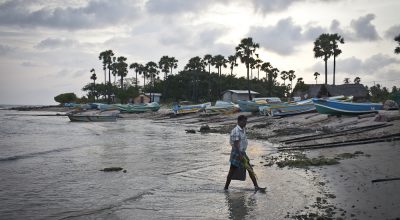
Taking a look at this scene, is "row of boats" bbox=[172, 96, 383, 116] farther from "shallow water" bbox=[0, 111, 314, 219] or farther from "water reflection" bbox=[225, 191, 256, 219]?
"water reflection" bbox=[225, 191, 256, 219]

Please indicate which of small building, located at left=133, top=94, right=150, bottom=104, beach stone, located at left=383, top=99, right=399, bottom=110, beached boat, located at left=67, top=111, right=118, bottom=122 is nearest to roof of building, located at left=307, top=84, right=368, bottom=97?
beached boat, located at left=67, top=111, right=118, bottom=122

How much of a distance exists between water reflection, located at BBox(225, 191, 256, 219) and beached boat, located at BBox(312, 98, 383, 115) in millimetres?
18872

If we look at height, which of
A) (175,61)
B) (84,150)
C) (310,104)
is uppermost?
(175,61)

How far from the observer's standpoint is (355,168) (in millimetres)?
10477

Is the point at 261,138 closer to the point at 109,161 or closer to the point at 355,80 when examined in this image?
the point at 109,161

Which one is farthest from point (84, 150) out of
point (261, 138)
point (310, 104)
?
point (310, 104)

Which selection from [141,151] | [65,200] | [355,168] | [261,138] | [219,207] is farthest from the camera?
[261,138]

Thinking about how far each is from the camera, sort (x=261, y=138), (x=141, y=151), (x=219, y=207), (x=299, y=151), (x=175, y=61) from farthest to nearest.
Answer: (x=175, y=61), (x=261, y=138), (x=141, y=151), (x=299, y=151), (x=219, y=207)

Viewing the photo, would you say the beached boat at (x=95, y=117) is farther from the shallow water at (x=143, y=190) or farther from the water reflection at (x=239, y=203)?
the water reflection at (x=239, y=203)

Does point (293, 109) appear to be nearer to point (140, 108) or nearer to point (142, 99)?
point (140, 108)

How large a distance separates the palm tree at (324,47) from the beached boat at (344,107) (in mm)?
32996

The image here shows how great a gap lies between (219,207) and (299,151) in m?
8.37

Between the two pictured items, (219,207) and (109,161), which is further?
(109,161)

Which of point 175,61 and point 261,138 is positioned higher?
point 175,61
